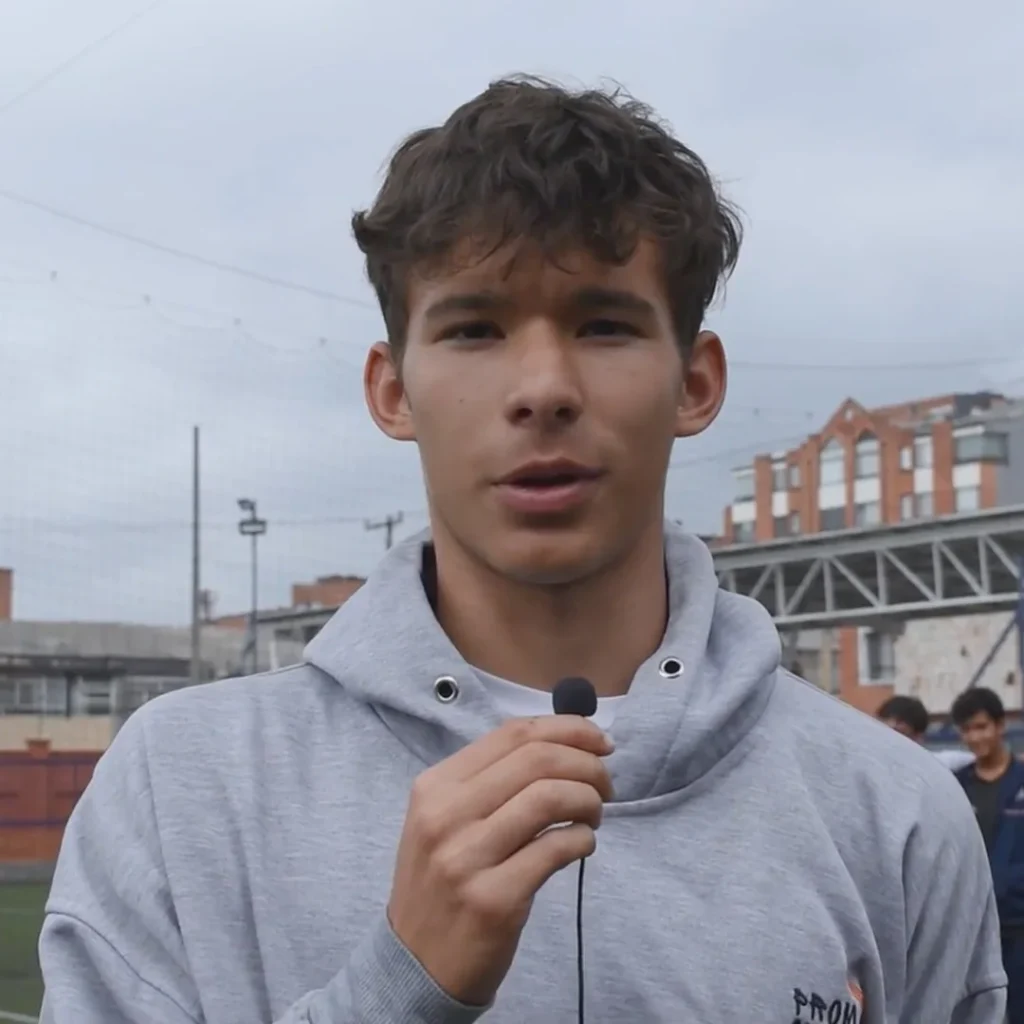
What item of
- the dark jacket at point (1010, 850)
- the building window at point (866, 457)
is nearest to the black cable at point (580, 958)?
the dark jacket at point (1010, 850)

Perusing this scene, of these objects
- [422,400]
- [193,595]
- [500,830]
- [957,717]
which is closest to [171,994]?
[500,830]

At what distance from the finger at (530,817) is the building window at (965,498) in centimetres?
6770

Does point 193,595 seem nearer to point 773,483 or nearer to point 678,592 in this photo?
point 678,592

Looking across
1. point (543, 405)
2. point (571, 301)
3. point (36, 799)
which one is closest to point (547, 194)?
point (571, 301)

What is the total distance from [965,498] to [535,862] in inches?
2688

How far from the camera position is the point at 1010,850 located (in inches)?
291

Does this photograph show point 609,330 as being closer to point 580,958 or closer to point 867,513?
point 580,958

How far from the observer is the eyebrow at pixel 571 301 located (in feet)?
6.00

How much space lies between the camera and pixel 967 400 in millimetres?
73562

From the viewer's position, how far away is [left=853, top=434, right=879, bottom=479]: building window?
74875 millimetres

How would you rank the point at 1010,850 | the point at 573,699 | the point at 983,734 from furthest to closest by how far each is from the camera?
1. the point at 983,734
2. the point at 1010,850
3. the point at 573,699

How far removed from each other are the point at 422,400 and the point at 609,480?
8.1 inches

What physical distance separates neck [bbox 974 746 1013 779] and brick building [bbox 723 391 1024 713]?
1857 inches

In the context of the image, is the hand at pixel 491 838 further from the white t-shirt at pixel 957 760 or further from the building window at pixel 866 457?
the building window at pixel 866 457
